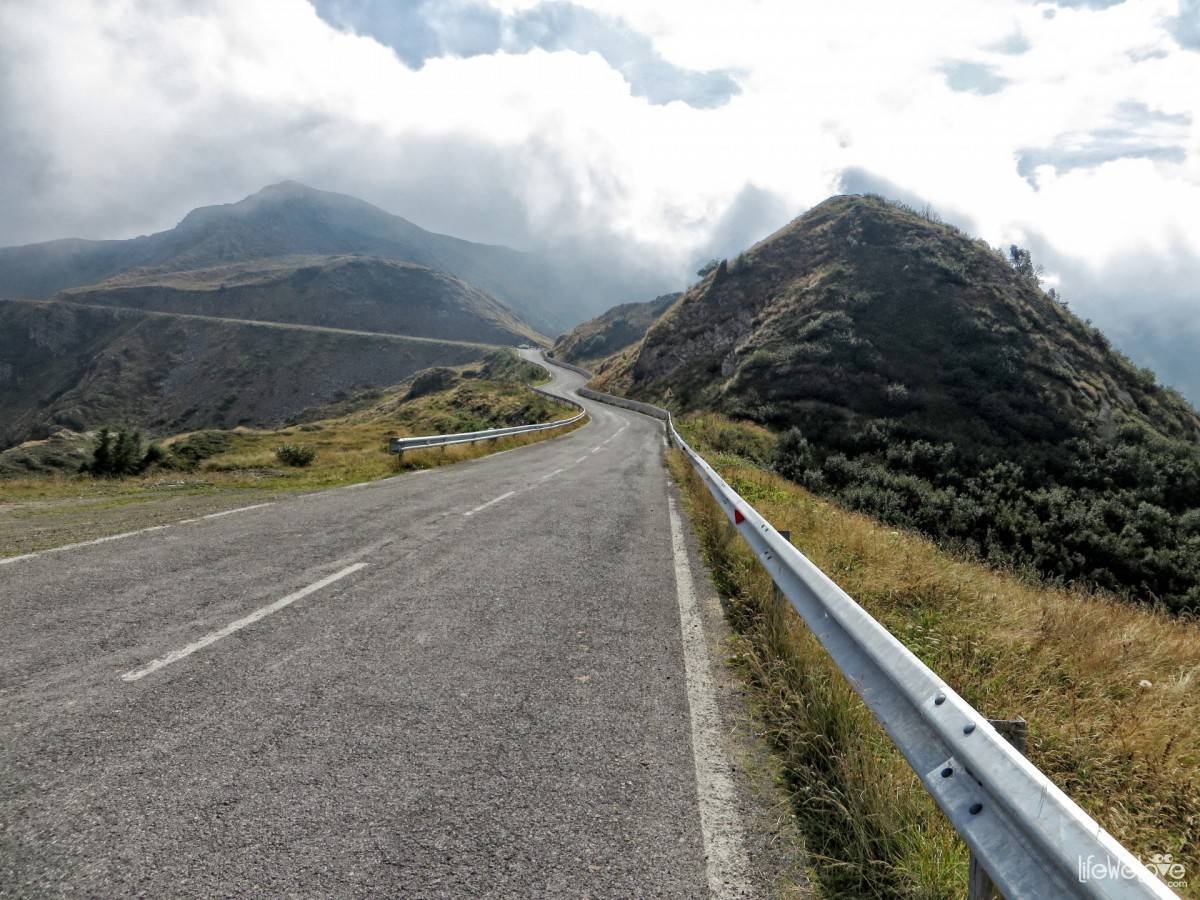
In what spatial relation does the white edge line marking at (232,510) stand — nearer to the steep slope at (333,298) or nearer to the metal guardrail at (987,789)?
the metal guardrail at (987,789)

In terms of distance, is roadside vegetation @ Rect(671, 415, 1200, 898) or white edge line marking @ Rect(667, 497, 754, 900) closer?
white edge line marking @ Rect(667, 497, 754, 900)

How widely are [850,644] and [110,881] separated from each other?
3381 millimetres

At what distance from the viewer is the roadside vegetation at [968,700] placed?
96.4 inches

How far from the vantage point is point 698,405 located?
161 ft

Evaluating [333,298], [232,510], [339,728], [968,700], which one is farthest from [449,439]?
[333,298]

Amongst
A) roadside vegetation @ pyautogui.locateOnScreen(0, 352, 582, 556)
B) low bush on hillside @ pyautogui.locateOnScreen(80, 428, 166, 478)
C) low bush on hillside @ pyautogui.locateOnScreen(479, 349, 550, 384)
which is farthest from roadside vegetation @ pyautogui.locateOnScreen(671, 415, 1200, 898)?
low bush on hillside @ pyautogui.locateOnScreen(479, 349, 550, 384)

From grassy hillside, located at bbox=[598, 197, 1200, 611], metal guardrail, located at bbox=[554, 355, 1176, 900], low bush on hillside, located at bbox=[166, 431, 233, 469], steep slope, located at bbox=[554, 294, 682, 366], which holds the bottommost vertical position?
low bush on hillside, located at bbox=[166, 431, 233, 469]

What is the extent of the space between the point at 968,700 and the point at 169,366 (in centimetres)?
13150

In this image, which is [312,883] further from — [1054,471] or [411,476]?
[1054,471]

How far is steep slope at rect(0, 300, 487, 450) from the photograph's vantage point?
301ft

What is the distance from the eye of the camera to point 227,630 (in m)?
4.27

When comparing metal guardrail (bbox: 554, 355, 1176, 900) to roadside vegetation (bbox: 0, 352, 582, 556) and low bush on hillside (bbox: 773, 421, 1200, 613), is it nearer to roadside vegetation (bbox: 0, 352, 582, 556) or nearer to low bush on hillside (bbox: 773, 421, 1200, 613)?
roadside vegetation (bbox: 0, 352, 582, 556)

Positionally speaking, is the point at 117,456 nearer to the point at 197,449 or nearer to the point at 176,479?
the point at 176,479

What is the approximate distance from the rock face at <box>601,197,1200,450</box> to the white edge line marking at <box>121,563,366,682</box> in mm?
32926
